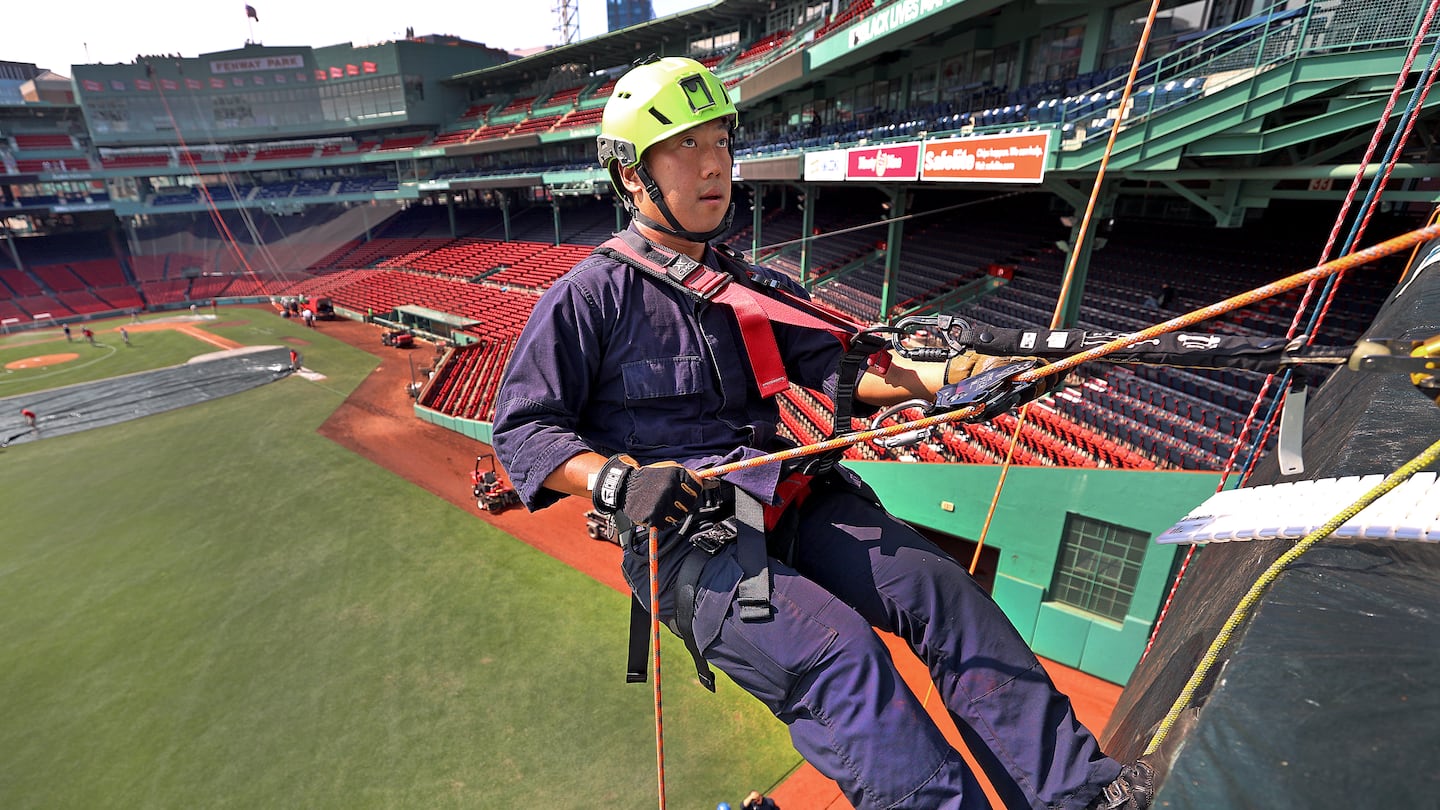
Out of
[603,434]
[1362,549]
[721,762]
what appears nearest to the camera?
[1362,549]

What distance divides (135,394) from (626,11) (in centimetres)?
8290

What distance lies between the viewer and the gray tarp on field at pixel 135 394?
2148 cm

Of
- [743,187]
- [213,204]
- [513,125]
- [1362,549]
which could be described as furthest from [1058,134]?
[213,204]

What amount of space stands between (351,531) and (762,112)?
81.3 ft

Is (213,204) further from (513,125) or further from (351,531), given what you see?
(351,531)

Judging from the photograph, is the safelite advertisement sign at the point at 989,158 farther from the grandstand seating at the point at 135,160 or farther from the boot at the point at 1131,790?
the grandstand seating at the point at 135,160

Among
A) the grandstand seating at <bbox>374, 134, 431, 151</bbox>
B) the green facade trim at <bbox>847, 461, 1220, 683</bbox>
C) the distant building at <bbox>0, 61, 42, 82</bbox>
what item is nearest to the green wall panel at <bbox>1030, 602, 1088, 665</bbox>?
the green facade trim at <bbox>847, 461, 1220, 683</bbox>

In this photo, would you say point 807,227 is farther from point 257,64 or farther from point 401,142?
point 257,64

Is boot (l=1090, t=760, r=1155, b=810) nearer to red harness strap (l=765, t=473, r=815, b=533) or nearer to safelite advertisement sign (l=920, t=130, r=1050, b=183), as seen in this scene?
red harness strap (l=765, t=473, r=815, b=533)

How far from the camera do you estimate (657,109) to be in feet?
8.05

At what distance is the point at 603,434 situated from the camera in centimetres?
261

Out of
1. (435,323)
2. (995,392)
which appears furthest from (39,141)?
(995,392)

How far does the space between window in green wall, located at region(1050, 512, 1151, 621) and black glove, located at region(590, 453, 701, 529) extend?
8131 millimetres

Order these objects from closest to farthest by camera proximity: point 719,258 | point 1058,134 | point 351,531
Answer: point 719,258
point 1058,134
point 351,531
